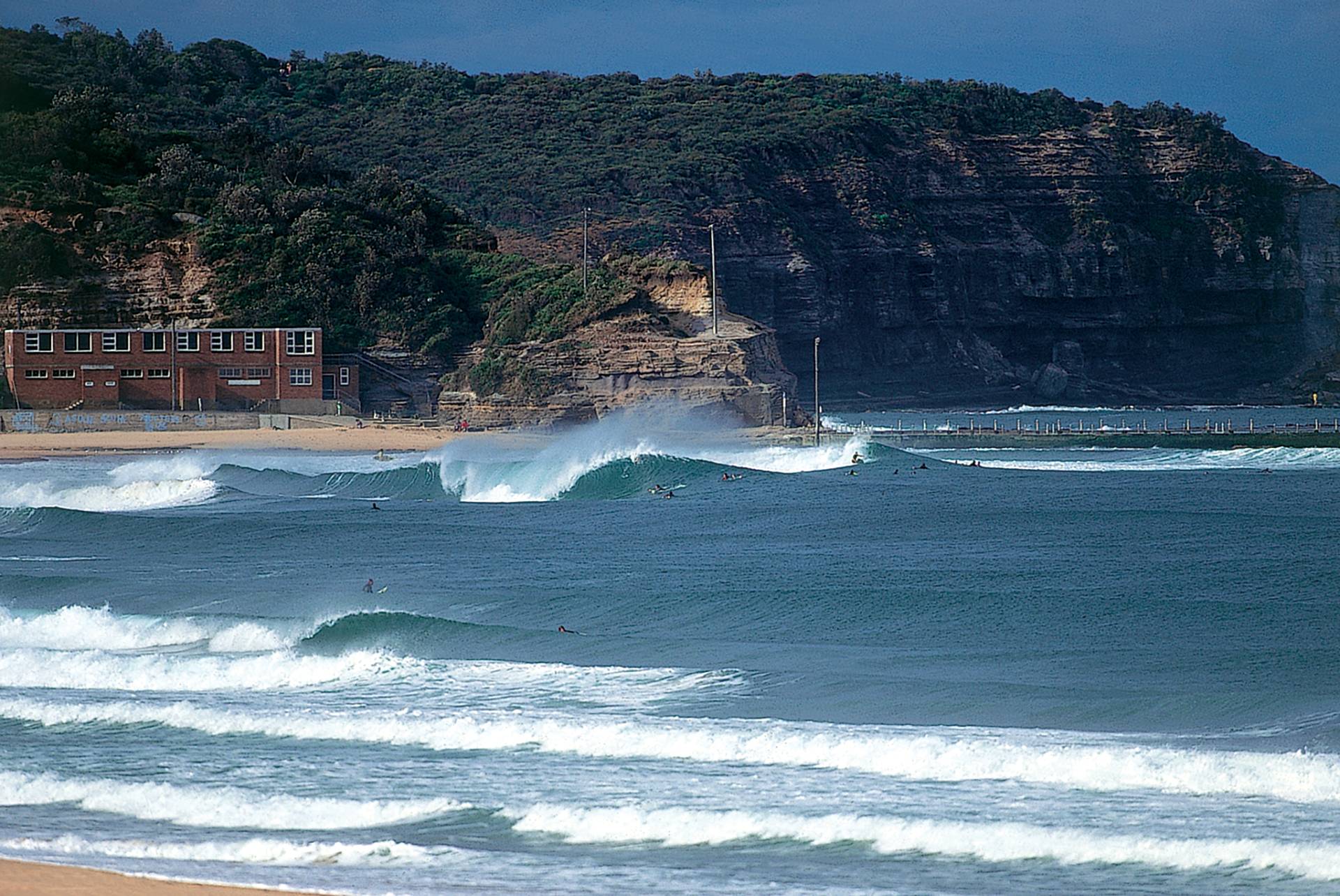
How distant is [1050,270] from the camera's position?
130 metres

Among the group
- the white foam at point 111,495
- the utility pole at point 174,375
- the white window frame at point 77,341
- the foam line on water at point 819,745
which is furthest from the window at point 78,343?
the foam line on water at point 819,745

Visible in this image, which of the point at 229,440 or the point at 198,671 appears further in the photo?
the point at 229,440

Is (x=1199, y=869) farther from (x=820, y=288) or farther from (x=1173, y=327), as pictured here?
(x=1173, y=327)

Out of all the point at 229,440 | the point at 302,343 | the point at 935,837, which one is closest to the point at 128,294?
the point at 302,343

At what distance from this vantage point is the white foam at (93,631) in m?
18.8

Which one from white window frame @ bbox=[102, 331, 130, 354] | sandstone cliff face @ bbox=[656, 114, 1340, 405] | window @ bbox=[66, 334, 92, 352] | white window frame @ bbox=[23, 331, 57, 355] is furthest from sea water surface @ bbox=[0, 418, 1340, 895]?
sandstone cliff face @ bbox=[656, 114, 1340, 405]

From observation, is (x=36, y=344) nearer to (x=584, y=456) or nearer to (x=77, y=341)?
(x=77, y=341)

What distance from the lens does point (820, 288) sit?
11731cm

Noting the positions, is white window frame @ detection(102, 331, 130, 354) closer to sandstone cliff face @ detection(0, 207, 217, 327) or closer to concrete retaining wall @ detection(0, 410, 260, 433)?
concrete retaining wall @ detection(0, 410, 260, 433)

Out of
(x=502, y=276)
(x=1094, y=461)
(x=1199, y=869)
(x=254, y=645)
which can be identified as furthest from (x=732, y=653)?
(x=502, y=276)

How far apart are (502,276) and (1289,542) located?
60130 mm

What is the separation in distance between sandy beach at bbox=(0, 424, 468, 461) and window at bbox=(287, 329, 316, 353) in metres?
6.79

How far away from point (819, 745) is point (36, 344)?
67818 millimetres

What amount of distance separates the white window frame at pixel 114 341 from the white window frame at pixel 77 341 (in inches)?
25.9
